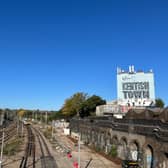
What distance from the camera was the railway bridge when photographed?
93.5ft

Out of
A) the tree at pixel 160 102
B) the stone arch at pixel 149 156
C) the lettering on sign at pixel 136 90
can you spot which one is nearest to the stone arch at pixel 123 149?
the stone arch at pixel 149 156

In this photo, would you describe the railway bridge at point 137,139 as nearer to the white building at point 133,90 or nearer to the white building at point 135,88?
the white building at point 133,90

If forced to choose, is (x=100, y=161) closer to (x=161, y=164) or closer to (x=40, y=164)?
(x=40, y=164)

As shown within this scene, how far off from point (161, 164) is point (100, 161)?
14488 millimetres

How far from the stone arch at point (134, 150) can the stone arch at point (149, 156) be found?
2.62 m

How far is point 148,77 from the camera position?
2911 inches

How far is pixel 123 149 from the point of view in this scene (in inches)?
1615

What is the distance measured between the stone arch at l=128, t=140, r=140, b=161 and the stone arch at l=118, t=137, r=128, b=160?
1.71 metres

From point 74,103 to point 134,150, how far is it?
288ft

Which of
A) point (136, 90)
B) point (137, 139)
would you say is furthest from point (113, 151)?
point (136, 90)

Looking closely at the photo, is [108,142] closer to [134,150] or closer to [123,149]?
[123,149]

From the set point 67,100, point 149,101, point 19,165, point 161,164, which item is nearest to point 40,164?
point 19,165

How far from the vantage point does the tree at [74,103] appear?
123 metres

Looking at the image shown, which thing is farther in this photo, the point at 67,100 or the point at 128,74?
the point at 67,100
